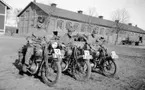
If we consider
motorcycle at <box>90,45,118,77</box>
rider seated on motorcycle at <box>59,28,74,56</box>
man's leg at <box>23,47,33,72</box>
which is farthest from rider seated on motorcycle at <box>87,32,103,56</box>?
man's leg at <box>23,47,33,72</box>

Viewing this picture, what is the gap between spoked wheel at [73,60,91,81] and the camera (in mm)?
5202

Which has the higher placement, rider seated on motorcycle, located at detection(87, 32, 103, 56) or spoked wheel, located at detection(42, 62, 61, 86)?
rider seated on motorcycle, located at detection(87, 32, 103, 56)

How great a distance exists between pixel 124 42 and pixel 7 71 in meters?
38.9

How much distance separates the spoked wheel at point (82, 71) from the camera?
5202 mm

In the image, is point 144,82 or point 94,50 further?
point 94,50

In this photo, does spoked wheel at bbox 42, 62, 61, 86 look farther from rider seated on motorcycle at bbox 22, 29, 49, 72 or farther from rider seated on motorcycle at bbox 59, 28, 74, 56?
rider seated on motorcycle at bbox 59, 28, 74, 56

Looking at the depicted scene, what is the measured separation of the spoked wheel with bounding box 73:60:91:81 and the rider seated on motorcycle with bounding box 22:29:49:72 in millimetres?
1480

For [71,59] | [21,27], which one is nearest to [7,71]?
[71,59]

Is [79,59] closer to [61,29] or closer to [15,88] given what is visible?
[15,88]

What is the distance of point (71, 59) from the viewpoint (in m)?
5.79

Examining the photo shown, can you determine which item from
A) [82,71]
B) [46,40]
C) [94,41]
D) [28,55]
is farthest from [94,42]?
[28,55]

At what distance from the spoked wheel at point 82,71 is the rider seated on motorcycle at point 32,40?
148 cm

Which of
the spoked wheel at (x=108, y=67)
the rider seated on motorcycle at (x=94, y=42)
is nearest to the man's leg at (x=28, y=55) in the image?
the rider seated on motorcycle at (x=94, y=42)

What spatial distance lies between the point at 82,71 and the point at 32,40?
2.08 metres
